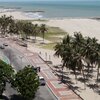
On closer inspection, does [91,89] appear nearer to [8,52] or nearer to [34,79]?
[34,79]

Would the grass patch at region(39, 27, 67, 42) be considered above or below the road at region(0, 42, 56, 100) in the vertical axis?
above

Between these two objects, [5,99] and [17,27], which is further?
[17,27]

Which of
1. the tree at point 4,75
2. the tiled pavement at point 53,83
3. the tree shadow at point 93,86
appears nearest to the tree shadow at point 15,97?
the tree at point 4,75

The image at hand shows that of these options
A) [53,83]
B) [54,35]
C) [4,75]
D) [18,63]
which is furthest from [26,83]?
[54,35]

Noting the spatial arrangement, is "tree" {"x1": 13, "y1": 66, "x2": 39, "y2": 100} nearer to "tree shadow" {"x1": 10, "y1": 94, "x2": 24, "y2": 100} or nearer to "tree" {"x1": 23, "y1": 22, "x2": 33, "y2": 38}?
"tree shadow" {"x1": 10, "y1": 94, "x2": 24, "y2": 100}

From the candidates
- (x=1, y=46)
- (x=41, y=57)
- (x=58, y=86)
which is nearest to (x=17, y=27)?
(x=1, y=46)

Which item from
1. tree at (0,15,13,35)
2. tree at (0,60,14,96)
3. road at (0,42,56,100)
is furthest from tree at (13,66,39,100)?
tree at (0,15,13,35)
